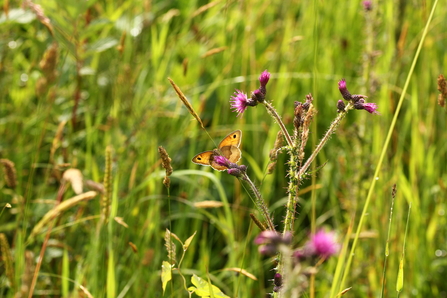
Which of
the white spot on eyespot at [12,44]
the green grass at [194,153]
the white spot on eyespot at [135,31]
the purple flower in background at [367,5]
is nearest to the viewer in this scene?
the green grass at [194,153]

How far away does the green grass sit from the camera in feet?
6.77

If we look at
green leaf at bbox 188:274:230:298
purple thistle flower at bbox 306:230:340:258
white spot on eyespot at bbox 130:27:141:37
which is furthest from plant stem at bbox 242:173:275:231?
white spot on eyespot at bbox 130:27:141:37

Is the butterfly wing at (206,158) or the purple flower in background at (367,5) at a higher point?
the purple flower in background at (367,5)

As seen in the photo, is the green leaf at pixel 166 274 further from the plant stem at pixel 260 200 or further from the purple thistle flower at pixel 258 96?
the purple thistle flower at pixel 258 96

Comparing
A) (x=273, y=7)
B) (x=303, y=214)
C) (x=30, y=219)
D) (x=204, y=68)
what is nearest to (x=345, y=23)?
(x=273, y=7)

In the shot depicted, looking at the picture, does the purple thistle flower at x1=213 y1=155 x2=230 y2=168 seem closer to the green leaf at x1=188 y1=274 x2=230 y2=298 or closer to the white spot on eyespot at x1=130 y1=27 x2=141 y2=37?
the green leaf at x1=188 y1=274 x2=230 y2=298

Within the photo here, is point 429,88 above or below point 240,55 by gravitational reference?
below

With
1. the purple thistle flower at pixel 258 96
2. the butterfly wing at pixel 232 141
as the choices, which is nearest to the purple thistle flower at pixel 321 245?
the purple thistle flower at pixel 258 96

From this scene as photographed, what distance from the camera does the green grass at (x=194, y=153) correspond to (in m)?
2.06

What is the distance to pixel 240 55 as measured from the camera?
10.7 feet

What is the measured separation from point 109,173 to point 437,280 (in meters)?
1.61

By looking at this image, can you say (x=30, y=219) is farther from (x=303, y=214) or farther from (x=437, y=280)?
(x=437, y=280)

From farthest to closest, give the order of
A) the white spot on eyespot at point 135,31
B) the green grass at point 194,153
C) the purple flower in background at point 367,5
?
1. the white spot on eyespot at point 135,31
2. the purple flower in background at point 367,5
3. the green grass at point 194,153

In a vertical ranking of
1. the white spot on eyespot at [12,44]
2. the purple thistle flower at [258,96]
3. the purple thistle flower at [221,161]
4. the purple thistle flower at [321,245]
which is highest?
the white spot on eyespot at [12,44]
